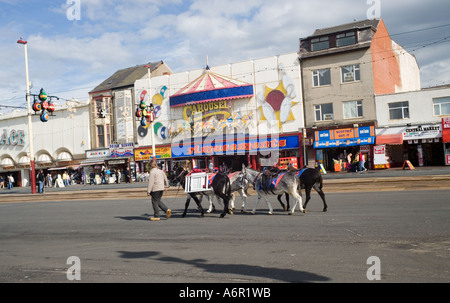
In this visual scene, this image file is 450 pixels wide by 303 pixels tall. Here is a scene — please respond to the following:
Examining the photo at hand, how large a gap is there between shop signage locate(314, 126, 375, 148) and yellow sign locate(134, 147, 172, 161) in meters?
17.2

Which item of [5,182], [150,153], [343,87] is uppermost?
[343,87]

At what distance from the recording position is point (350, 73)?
130ft

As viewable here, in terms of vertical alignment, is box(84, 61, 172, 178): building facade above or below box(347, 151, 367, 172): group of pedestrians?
above

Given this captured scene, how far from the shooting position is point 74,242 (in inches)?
405

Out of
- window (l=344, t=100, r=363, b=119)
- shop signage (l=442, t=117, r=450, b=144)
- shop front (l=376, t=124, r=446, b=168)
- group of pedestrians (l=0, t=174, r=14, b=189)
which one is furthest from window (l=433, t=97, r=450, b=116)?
group of pedestrians (l=0, t=174, r=14, b=189)

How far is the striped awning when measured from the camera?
43625mm

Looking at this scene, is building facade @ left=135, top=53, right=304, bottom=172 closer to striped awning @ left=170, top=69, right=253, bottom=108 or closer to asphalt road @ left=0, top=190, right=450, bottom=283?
striped awning @ left=170, top=69, right=253, bottom=108

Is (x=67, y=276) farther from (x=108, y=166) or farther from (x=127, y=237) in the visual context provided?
(x=108, y=166)

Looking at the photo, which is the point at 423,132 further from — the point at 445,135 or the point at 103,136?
the point at 103,136

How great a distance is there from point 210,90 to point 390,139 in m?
18.8

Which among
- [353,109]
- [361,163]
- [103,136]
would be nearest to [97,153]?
[103,136]

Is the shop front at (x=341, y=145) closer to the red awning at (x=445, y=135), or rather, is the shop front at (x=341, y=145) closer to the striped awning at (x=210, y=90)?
the red awning at (x=445, y=135)

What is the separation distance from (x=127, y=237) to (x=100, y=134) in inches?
1789

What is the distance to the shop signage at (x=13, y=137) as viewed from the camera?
2360 inches
